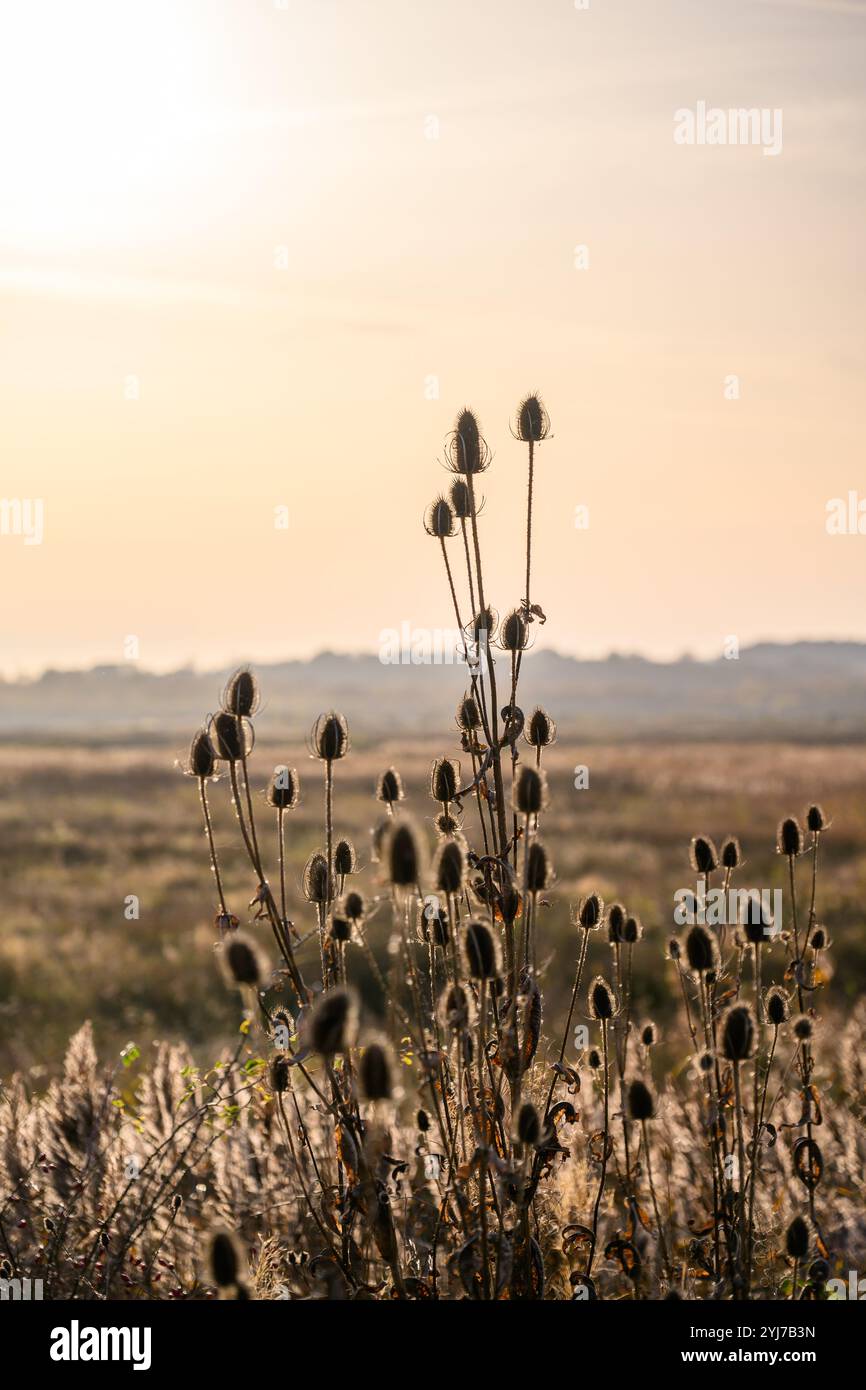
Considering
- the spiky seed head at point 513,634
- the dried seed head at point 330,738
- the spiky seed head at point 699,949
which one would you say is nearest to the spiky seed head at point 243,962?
the dried seed head at point 330,738

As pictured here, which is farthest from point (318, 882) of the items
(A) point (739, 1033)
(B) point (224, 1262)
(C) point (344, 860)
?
(B) point (224, 1262)

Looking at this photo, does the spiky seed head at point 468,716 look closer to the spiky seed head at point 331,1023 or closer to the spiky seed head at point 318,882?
the spiky seed head at point 318,882

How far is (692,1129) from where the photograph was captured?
4945 millimetres

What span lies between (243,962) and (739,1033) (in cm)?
113

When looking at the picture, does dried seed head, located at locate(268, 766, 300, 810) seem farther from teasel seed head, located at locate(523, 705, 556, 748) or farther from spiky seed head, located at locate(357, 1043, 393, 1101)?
spiky seed head, located at locate(357, 1043, 393, 1101)

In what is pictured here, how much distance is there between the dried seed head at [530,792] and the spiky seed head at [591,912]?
780mm

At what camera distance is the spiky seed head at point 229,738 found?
3338 mm

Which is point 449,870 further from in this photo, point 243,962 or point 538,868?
point 243,962

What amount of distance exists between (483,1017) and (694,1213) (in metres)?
2.76

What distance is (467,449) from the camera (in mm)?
3893

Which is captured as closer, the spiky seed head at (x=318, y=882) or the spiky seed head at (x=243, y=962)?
the spiky seed head at (x=243, y=962)

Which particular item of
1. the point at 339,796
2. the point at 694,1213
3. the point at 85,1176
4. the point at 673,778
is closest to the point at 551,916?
the point at 694,1213
